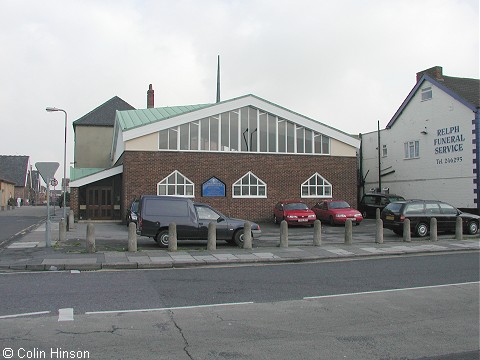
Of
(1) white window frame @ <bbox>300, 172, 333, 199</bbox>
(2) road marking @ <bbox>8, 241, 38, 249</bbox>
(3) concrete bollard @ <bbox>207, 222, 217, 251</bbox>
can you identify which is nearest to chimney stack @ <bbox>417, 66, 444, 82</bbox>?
(1) white window frame @ <bbox>300, 172, 333, 199</bbox>

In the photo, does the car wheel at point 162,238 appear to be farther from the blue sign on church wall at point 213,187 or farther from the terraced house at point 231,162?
the blue sign on church wall at point 213,187

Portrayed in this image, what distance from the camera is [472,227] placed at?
2131 centimetres

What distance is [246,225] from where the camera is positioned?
52.0ft

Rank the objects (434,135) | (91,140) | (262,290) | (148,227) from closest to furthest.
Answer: (262,290) < (148,227) < (434,135) < (91,140)

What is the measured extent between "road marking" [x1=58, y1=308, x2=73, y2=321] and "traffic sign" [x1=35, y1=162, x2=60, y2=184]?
10260 millimetres

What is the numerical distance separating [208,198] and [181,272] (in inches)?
668

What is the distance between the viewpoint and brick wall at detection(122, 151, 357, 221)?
89.7 ft

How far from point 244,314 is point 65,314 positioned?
2745 millimetres

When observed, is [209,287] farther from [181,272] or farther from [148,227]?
[148,227]

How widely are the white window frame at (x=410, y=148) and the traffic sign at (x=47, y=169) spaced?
2683 cm

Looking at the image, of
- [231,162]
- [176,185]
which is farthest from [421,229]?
[176,185]

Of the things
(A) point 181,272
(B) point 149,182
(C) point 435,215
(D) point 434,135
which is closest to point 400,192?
(D) point 434,135

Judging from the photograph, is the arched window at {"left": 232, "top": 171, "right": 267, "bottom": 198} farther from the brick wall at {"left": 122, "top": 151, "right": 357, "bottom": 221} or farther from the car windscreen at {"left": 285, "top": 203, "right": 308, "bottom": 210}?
the car windscreen at {"left": 285, "top": 203, "right": 308, "bottom": 210}

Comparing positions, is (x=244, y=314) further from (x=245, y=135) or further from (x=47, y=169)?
(x=245, y=135)
